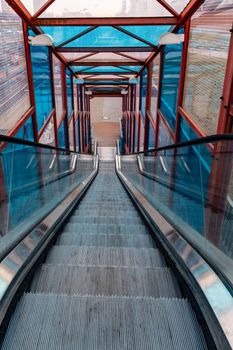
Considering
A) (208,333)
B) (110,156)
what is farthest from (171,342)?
(110,156)

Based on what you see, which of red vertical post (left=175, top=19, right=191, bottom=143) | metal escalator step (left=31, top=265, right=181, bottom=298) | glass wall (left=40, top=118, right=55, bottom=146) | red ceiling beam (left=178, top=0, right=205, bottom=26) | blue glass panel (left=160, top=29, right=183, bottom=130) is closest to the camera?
metal escalator step (left=31, top=265, right=181, bottom=298)

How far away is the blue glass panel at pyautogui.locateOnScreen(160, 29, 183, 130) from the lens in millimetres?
5789

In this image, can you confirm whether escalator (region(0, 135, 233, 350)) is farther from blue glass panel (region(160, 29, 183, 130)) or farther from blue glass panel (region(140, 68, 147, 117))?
blue glass panel (region(140, 68, 147, 117))

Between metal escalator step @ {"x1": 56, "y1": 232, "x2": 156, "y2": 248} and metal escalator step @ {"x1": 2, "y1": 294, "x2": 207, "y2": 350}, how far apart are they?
1.06 meters

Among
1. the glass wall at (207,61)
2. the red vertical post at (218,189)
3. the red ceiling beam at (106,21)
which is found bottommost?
the red vertical post at (218,189)

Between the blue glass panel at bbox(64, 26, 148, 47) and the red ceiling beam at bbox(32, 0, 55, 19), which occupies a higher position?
the red ceiling beam at bbox(32, 0, 55, 19)

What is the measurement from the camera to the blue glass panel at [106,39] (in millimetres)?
6504

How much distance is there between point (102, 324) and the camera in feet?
4.26

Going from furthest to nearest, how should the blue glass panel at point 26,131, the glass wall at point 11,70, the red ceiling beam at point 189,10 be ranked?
the blue glass panel at point 26,131 → the red ceiling beam at point 189,10 → the glass wall at point 11,70

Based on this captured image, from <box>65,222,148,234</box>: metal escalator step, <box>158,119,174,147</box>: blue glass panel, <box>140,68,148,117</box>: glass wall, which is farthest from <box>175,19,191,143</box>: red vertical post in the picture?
<box>140,68,148,117</box>: glass wall

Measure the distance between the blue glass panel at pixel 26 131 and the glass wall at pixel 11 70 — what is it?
22 centimetres

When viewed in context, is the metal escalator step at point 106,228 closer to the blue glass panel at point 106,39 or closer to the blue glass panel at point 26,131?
the blue glass panel at point 26,131

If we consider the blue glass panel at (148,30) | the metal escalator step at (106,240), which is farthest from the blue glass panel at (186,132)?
the metal escalator step at (106,240)

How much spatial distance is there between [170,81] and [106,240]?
4.95 metres
